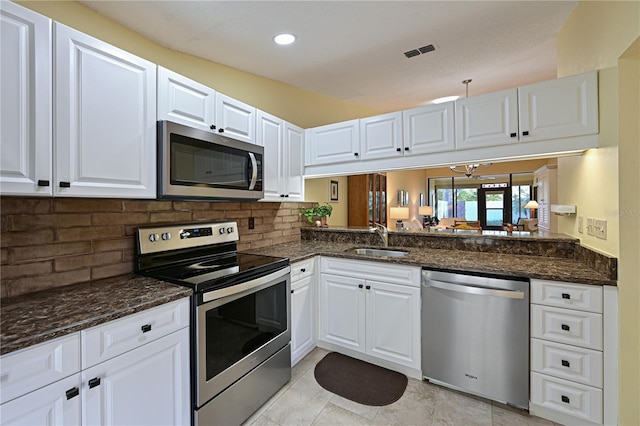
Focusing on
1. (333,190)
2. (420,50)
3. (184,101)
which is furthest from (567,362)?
Result: (333,190)

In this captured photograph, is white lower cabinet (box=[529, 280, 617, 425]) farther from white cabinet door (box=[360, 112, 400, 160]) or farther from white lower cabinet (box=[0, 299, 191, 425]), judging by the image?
white lower cabinet (box=[0, 299, 191, 425])

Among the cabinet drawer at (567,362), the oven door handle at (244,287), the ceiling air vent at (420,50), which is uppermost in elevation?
the ceiling air vent at (420,50)

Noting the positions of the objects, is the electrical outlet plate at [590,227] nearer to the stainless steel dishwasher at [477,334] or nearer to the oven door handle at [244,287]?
the stainless steel dishwasher at [477,334]

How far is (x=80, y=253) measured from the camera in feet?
5.17

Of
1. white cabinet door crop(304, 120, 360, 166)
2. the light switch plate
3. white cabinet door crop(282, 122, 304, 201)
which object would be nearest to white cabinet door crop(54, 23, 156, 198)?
white cabinet door crop(282, 122, 304, 201)

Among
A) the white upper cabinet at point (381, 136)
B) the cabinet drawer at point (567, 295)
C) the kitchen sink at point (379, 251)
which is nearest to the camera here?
the cabinet drawer at point (567, 295)

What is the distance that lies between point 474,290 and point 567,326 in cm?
50

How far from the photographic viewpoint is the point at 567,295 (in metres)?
1.68

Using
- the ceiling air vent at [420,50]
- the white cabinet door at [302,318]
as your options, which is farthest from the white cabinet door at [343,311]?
the ceiling air vent at [420,50]

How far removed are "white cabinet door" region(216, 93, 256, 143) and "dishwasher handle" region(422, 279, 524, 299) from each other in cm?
175

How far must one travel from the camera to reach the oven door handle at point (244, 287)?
154 centimetres

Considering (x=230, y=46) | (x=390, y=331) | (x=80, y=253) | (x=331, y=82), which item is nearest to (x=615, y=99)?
(x=390, y=331)

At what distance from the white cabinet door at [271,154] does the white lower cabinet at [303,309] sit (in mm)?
681

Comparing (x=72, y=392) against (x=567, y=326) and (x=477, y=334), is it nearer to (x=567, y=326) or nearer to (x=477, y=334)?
(x=477, y=334)
